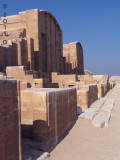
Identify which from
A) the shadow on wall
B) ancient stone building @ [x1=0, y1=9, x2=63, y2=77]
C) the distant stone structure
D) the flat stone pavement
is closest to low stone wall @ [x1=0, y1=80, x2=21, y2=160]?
the distant stone structure

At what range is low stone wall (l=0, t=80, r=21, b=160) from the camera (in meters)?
2.88

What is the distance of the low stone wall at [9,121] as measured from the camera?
9.43ft

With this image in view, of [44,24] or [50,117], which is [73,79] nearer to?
[44,24]

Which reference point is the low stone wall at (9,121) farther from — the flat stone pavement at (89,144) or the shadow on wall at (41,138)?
the flat stone pavement at (89,144)

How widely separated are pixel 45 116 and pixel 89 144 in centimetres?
154

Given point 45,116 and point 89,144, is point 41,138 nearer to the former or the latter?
point 45,116

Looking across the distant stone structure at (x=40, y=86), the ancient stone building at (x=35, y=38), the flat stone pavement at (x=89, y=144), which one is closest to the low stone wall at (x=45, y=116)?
the distant stone structure at (x=40, y=86)

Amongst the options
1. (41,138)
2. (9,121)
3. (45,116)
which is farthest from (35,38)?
(9,121)

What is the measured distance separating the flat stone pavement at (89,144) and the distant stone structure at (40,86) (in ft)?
0.85

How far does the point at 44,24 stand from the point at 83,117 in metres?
16.3

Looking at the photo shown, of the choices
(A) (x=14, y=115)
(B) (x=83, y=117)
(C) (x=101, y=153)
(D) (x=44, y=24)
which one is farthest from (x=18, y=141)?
(D) (x=44, y=24)

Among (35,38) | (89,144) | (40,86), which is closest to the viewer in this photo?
(89,144)

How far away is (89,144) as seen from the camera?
16.1ft

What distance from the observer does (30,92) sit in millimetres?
4887
